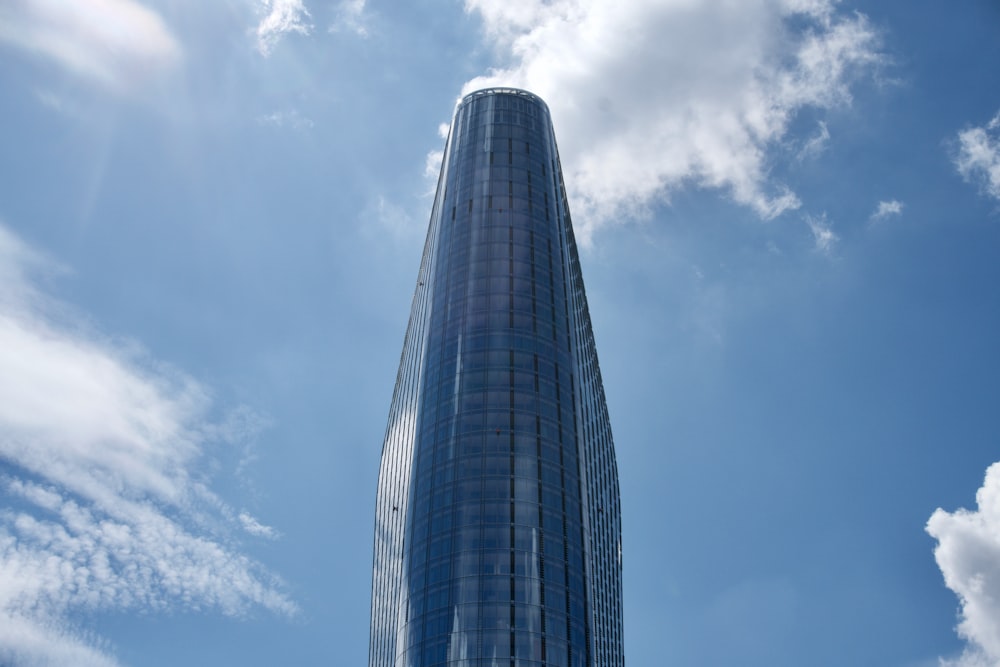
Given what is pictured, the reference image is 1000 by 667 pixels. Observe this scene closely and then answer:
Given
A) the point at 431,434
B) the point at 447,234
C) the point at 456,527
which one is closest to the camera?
the point at 456,527

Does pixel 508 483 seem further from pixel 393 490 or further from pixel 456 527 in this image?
pixel 393 490

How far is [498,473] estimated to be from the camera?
16450cm

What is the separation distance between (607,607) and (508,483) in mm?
39878

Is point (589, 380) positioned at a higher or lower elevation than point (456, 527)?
higher

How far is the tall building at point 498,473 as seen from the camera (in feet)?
502

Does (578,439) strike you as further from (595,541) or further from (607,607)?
(607,607)

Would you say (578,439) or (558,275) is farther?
(558,275)

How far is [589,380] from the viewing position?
644 ft

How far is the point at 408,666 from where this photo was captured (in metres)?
154

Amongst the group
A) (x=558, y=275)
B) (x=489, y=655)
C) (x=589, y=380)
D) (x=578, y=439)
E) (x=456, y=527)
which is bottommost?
(x=489, y=655)

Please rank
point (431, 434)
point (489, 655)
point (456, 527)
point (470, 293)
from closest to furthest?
point (489, 655) < point (456, 527) < point (431, 434) < point (470, 293)

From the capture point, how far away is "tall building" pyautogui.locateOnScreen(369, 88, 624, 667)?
153000mm

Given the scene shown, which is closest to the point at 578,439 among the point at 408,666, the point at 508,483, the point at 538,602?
the point at 508,483

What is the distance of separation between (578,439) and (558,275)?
3352 centimetres
